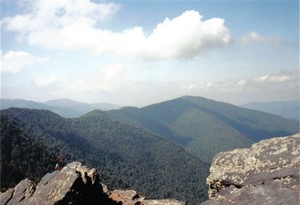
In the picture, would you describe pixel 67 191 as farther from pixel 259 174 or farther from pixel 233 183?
pixel 259 174

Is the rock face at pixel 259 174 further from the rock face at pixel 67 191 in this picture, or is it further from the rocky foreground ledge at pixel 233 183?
the rock face at pixel 67 191

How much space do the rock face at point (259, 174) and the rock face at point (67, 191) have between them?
6438 mm

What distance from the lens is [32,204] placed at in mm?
20438

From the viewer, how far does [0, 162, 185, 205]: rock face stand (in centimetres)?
2027

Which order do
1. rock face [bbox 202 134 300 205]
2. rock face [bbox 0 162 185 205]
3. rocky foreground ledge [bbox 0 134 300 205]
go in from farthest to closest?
rock face [bbox 0 162 185 205] < rocky foreground ledge [bbox 0 134 300 205] < rock face [bbox 202 134 300 205]

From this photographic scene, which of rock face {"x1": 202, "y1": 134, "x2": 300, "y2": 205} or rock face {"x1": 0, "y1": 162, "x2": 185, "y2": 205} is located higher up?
rock face {"x1": 202, "y1": 134, "x2": 300, "y2": 205}

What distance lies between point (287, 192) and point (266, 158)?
4.57 meters

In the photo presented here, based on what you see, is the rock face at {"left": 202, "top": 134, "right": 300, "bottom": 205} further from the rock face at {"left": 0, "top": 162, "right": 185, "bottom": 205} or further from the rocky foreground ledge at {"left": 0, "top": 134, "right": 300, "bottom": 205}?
the rock face at {"left": 0, "top": 162, "right": 185, "bottom": 205}

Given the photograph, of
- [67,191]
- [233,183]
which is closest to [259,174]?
[233,183]

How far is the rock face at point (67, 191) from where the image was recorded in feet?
66.5

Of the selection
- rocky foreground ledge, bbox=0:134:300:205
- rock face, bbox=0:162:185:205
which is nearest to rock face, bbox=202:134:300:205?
rocky foreground ledge, bbox=0:134:300:205

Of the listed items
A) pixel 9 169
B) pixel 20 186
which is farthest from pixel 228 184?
pixel 9 169

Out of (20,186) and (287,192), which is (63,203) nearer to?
(20,186)

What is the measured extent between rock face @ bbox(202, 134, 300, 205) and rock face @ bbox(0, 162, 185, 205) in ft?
21.1
